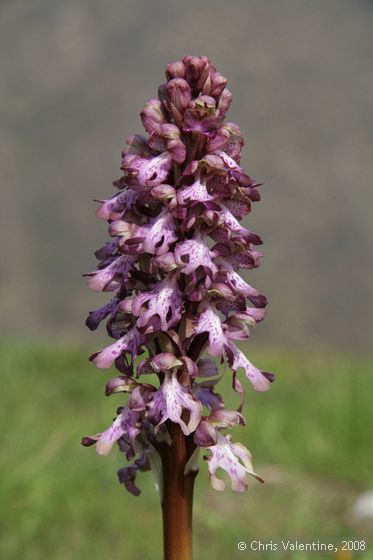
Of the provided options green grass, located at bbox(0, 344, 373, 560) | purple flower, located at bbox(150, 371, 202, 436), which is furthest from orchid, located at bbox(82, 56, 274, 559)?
green grass, located at bbox(0, 344, 373, 560)

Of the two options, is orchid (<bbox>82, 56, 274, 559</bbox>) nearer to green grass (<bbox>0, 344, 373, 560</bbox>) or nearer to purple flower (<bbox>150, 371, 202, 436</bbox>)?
purple flower (<bbox>150, 371, 202, 436</bbox>)

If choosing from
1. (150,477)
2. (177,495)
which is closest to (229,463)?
(177,495)

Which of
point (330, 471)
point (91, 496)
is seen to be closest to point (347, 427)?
point (330, 471)

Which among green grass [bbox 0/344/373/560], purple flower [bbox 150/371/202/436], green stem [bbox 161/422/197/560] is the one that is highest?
green grass [bbox 0/344/373/560]

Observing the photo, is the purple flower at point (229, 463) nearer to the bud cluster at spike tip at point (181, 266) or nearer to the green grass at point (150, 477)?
the bud cluster at spike tip at point (181, 266)

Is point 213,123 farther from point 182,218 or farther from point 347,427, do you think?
point 347,427

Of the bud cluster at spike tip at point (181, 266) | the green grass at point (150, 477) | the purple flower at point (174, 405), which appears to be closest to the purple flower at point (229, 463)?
the bud cluster at spike tip at point (181, 266)

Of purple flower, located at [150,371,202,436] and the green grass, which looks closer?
purple flower, located at [150,371,202,436]
